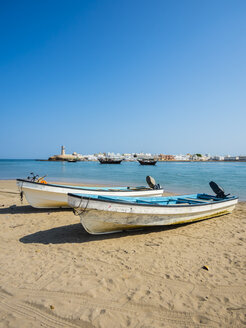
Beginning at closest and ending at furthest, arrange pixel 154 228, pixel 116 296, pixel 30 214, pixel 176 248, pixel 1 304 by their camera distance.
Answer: pixel 1 304
pixel 116 296
pixel 176 248
pixel 154 228
pixel 30 214

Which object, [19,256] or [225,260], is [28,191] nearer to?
[19,256]

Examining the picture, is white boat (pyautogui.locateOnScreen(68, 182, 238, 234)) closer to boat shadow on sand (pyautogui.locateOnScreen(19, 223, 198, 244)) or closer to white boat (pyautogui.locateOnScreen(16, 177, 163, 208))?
boat shadow on sand (pyautogui.locateOnScreen(19, 223, 198, 244))

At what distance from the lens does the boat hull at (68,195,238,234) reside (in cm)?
564

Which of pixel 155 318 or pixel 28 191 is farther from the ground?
pixel 28 191

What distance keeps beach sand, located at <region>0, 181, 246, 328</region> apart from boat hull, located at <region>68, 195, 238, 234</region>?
37 cm

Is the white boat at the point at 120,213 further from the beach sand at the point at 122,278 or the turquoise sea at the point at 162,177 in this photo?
the turquoise sea at the point at 162,177

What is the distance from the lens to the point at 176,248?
573cm

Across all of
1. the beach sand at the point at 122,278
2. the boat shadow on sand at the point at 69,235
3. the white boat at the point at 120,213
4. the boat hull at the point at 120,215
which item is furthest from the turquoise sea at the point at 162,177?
the beach sand at the point at 122,278

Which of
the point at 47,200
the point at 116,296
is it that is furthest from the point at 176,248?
the point at 47,200

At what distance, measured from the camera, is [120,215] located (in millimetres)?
5965

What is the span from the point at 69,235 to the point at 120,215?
1.76 metres

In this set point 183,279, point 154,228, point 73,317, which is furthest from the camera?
point 154,228

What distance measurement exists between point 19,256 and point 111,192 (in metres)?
4.72

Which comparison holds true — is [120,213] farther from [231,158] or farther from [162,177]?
[231,158]
